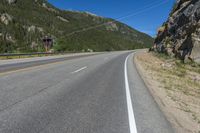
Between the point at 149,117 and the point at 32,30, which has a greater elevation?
the point at 32,30

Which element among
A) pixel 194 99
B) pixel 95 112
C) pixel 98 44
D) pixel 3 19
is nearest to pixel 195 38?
pixel 194 99

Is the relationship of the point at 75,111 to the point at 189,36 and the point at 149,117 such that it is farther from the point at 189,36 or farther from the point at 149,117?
the point at 189,36

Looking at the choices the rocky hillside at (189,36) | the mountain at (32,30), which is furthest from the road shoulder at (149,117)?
the mountain at (32,30)

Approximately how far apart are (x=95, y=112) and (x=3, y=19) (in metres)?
147

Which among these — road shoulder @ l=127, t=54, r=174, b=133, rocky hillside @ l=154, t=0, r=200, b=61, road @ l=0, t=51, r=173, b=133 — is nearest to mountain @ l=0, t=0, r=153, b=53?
rocky hillside @ l=154, t=0, r=200, b=61

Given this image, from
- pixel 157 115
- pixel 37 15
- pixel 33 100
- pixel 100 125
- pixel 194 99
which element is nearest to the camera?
pixel 100 125

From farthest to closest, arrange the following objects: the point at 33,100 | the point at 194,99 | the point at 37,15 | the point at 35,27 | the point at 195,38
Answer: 1. the point at 37,15
2. the point at 35,27
3. the point at 195,38
4. the point at 194,99
5. the point at 33,100

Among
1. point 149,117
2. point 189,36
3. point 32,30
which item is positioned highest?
point 32,30

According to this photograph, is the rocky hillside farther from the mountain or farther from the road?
the mountain

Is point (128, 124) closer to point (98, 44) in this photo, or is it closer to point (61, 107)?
point (61, 107)

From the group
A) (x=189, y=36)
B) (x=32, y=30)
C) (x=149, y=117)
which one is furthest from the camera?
(x=32, y=30)

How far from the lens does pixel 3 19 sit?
140250 millimetres

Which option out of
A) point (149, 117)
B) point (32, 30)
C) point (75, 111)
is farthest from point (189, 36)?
point (32, 30)

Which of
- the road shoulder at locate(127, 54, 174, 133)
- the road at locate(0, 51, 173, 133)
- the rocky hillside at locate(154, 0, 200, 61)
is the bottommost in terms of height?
Answer: the road shoulder at locate(127, 54, 174, 133)
